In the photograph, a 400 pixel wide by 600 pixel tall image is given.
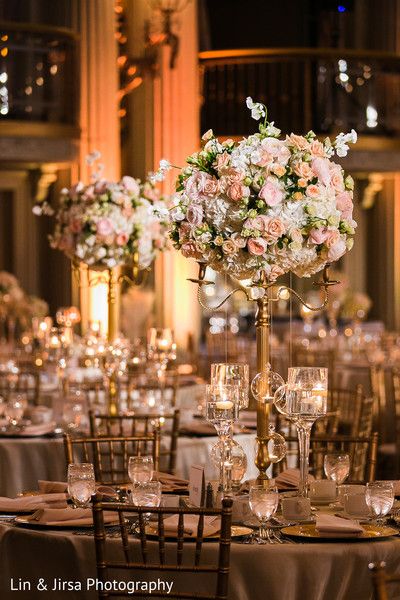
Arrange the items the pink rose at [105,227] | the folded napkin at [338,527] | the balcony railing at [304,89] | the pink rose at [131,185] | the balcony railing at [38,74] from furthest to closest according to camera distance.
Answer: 1. the balcony railing at [304,89]
2. the balcony railing at [38,74]
3. the pink rose at [131,185]
4. the pink rose at [105,227]
5. the folded napkin at [338,527]

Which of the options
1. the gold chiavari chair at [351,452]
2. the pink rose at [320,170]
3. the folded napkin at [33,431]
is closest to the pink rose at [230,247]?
the pink rose at [320,170]

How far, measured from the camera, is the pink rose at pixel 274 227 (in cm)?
424

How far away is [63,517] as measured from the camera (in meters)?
4.12

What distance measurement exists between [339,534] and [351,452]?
2044 millimetres

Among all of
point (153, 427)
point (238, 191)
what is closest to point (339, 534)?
point (238, 191)

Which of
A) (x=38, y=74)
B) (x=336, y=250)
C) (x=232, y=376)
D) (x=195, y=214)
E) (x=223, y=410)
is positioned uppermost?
(x=38, y=74)

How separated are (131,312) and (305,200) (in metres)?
9.35

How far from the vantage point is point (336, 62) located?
16.5m

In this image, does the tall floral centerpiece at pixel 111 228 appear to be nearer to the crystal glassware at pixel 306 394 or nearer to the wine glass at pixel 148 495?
the crystal glassware at pixel 306 394

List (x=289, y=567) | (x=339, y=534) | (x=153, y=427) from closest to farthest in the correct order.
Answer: (x=289, y=567) < (x=339, y=534) < (x=153, y=427)

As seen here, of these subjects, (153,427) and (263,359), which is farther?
(153,427)

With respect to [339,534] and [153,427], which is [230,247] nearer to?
[339,534]

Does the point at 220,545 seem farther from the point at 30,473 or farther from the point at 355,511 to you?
the point at 30,473

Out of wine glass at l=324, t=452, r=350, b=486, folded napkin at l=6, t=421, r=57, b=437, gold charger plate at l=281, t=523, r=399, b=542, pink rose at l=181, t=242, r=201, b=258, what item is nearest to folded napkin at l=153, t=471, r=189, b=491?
wine glass at l=324, t=452, r=350, b=486
